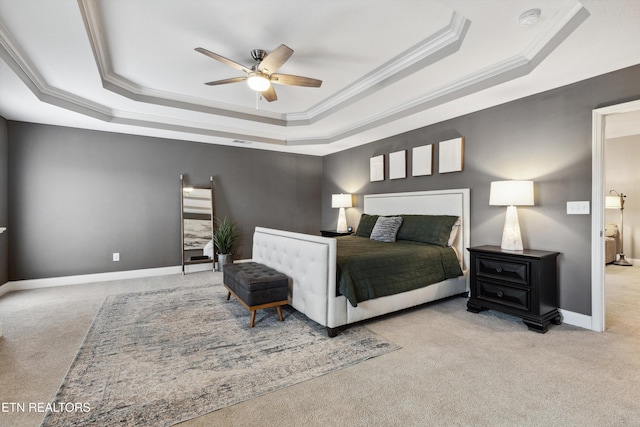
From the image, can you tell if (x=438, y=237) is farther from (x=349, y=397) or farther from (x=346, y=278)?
(x=349, y=397)

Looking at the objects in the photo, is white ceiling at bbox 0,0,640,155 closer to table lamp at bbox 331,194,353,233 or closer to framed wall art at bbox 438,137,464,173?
framed wall art at bbox 438,137,464,173

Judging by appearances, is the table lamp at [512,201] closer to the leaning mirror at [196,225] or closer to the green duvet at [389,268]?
the green duvet at [389,268]

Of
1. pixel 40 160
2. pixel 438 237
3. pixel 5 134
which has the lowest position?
pixel 438 237

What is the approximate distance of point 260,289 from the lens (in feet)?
9.24

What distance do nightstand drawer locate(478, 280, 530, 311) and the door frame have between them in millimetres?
574

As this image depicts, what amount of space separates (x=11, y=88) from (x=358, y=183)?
479 centimetres

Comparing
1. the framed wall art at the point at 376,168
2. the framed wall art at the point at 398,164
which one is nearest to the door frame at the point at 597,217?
the framed wall art at the point at 398,164

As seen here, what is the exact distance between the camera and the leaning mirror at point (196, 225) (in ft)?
17.3

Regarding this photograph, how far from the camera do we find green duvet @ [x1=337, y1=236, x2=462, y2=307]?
273 centimetres

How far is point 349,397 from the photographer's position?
181cm

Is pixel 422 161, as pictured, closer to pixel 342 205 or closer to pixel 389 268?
pixel 342 205

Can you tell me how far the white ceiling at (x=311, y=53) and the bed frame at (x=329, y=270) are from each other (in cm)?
123

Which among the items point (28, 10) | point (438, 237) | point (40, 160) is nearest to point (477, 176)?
point (438, 237)

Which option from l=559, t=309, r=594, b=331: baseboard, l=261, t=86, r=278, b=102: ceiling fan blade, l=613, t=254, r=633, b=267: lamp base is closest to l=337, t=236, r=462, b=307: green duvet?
l=559, t=309, r=594, b=331: baseboard
